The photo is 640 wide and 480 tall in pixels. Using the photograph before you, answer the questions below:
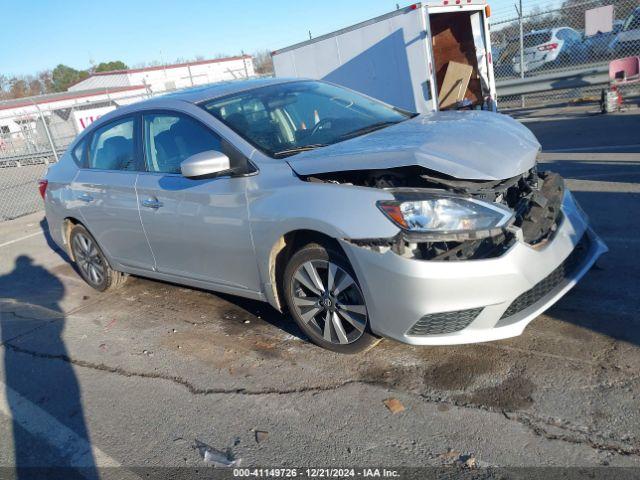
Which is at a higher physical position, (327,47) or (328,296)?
(327,47)

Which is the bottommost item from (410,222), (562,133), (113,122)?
(562,133)

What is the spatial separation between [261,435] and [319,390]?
467mm

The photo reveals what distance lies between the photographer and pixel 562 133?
1036cm

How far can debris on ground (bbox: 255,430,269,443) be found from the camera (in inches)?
120

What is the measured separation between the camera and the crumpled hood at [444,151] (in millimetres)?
3184

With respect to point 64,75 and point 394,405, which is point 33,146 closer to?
point 394,405

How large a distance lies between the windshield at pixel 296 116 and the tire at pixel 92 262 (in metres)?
2.27

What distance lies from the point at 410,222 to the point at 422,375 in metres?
0.94

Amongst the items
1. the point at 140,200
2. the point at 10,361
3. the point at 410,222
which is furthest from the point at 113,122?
the point at 410,222

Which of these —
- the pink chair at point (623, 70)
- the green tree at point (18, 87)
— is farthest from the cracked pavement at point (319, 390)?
the green tree at point (18, 87)

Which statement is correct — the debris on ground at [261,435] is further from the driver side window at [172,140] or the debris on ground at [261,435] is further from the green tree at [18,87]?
the green tree at [18,87]

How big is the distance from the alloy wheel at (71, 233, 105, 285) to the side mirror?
2.43 meters

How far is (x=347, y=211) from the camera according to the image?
3256 millimetres

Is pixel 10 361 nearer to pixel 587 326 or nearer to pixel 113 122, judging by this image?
pixel 113 122
